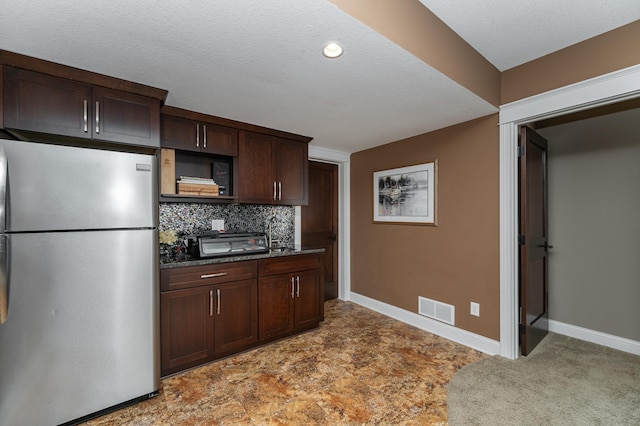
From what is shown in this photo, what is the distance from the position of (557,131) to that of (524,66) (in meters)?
→ 1.20

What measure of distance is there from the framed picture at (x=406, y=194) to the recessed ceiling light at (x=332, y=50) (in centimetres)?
196

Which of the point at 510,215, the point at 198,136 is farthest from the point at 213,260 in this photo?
the point at 510,215

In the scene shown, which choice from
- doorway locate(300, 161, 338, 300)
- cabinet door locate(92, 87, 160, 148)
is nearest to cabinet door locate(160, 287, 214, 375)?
cabinet door locate(92, 87, 160, 148)

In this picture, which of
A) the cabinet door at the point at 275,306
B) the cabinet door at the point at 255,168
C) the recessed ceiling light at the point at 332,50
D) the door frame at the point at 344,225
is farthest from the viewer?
the door frame at the point at 344,225

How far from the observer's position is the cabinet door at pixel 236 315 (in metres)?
2.52

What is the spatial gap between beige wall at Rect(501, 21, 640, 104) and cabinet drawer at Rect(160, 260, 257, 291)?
2804mm

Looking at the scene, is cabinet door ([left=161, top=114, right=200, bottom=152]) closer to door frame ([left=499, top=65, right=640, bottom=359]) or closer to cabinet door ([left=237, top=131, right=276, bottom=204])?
cabinet door ([left=237, top=131, right=276, bottom=204])

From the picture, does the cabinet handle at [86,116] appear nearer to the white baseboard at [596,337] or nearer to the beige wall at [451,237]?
the beige wall at [451,237]

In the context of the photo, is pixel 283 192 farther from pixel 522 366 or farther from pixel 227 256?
pixel 522 366

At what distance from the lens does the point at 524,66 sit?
242 cm

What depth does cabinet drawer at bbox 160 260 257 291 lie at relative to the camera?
227cm

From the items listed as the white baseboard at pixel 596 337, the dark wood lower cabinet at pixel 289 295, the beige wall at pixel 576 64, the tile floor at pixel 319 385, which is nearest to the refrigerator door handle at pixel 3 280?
the tile floor at pixel 319 385

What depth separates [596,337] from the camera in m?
2.86

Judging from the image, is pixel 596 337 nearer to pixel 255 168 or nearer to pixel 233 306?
pixel 233 306
